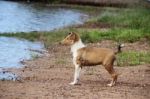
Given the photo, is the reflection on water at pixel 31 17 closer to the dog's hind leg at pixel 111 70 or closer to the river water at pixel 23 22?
the river water at pixel 23 22

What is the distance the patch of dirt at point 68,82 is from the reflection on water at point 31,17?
1328cm

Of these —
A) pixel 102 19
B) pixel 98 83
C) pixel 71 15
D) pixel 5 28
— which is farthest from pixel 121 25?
pixel 98 83

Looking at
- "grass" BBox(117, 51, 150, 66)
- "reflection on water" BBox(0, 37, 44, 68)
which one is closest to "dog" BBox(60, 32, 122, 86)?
"grass" BBox(117, 51, 150, 66)

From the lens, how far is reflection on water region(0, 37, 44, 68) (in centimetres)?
1836

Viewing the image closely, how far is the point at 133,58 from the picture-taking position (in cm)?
1761

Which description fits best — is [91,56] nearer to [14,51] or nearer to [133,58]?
[133,58]

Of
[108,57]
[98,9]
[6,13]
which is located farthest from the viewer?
[98,9]

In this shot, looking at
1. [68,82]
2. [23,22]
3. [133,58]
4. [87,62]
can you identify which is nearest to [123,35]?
[133,58]

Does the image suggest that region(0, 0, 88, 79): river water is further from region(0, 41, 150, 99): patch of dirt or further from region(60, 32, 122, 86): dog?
region(60, 32, 122, 86): dog

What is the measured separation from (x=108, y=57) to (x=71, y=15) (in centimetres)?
2819

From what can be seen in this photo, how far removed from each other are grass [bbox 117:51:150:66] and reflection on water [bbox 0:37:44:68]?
332 cm

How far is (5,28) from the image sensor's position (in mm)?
30531

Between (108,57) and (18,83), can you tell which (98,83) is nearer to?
(108,57)

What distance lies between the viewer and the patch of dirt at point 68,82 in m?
11.7
